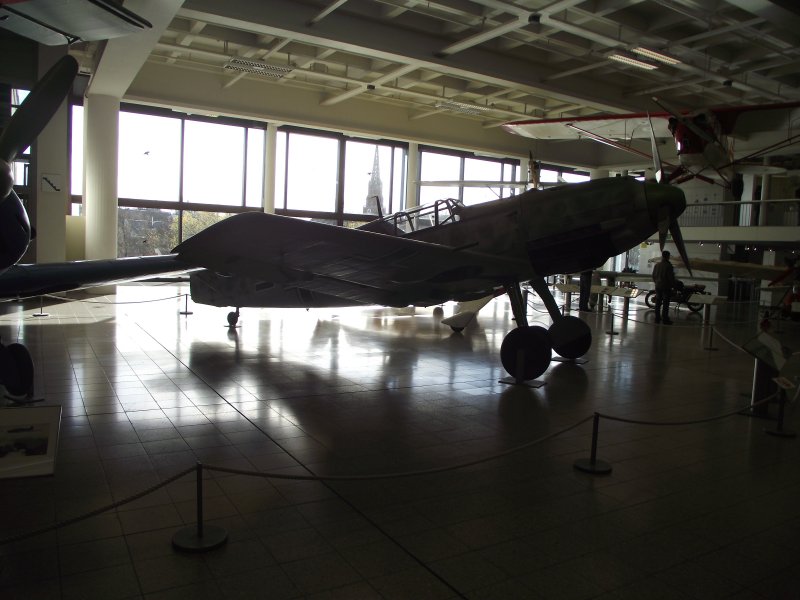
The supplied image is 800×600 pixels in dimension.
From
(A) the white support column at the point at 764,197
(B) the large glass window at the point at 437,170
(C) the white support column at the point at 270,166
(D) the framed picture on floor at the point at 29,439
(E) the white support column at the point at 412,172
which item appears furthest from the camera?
(B) the large glass window at the point at 437,170

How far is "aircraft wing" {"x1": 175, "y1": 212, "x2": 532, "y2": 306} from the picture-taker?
5691 millimetres

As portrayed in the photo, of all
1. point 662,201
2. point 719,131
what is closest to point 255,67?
point 662,201

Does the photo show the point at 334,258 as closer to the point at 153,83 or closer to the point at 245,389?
the point at 245,389

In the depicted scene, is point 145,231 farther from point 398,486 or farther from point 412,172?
point 398,486

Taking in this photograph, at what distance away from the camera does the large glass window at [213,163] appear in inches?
891

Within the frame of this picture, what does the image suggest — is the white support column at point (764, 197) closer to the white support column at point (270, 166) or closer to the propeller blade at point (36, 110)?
the white support column at point (270, 166)

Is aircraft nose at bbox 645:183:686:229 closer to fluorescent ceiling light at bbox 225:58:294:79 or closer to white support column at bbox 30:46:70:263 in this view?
fluorescent ceiling light at bbox 225:58:294:79

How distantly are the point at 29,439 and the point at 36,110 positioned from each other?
2.59 m

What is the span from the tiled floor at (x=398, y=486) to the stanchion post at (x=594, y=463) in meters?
0.08

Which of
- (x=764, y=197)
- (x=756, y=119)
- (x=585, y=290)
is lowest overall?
(x=585, y=290)

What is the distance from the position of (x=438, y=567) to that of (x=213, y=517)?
1.48 meters

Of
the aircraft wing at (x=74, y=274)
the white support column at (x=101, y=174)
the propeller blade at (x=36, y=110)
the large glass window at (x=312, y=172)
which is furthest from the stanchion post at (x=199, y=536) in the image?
the large glass window at (x=312, y=172)

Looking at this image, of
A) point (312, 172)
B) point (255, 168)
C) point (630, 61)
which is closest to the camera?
point (630, 61)

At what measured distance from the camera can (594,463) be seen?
4688 millimetres
